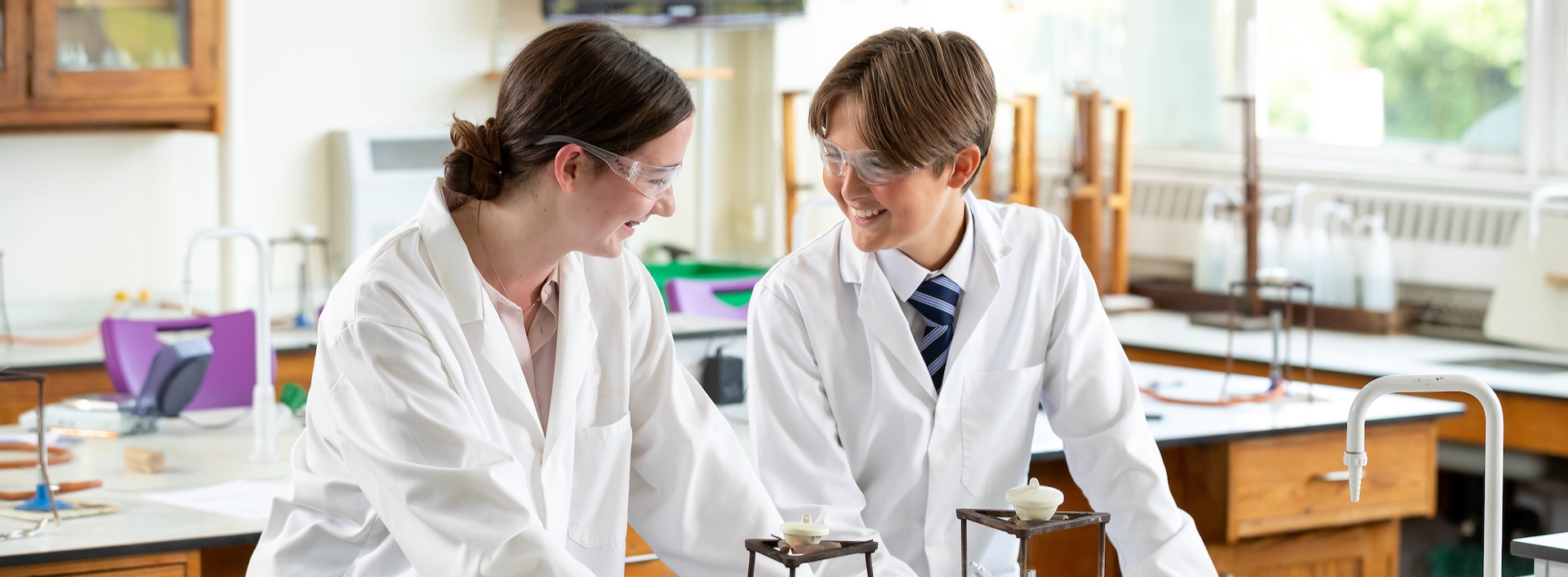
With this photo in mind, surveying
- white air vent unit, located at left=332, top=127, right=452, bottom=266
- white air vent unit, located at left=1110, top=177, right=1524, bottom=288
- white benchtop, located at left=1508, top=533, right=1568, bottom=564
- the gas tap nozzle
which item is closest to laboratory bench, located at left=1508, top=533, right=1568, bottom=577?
white benchtop, located at left=1508, top=533, right=1568, bottom=564

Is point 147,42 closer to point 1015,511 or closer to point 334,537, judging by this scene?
point 334,537

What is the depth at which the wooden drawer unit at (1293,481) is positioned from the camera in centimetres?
258

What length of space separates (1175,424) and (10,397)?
9.27 feet

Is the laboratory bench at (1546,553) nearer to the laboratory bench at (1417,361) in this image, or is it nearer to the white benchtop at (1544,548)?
the white benchtop at (1544,548)

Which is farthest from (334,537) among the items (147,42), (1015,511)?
(147,42)

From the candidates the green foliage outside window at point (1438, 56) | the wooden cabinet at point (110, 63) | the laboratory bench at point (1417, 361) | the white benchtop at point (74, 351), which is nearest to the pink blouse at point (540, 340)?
the white benchtop at point (74, 351)

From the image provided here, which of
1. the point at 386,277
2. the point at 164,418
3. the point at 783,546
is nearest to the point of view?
the point at 783,546

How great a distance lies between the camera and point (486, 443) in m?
1.32

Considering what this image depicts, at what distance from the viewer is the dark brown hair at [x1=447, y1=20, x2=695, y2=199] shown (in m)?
1.41

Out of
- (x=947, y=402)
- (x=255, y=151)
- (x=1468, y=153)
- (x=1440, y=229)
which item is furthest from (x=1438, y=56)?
(x=255, y=151)

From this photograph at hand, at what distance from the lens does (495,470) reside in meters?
1.30

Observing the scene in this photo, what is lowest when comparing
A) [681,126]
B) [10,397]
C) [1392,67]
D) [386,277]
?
[10,397]

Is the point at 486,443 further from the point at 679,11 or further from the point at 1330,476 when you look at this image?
the point at 679,11

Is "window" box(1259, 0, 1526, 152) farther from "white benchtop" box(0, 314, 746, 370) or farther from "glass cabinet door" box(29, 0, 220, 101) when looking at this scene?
"glass cabinet door" box(29, 0, 220, 101)
